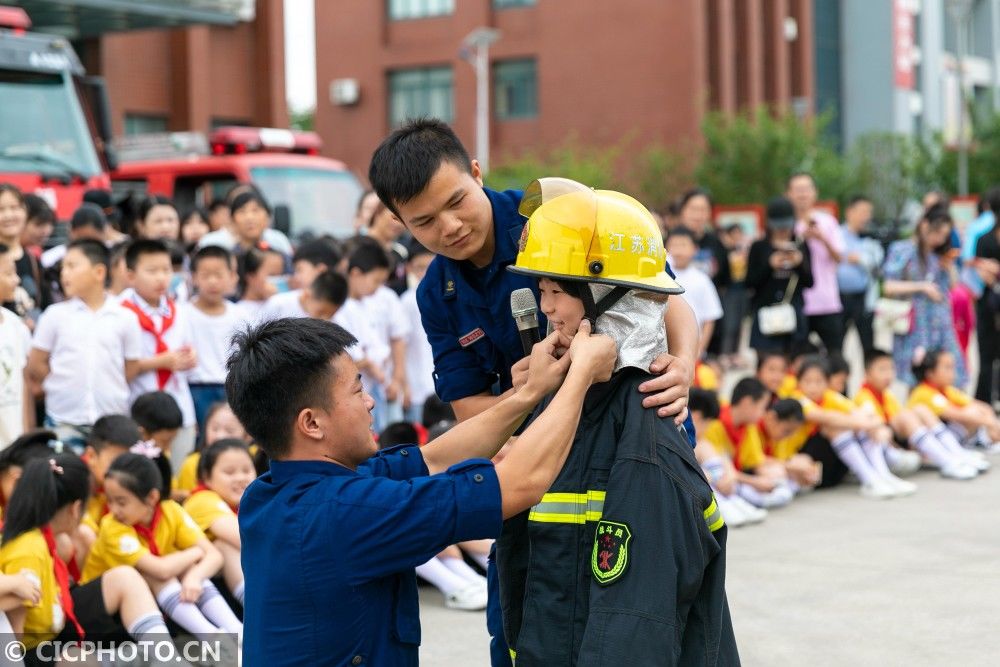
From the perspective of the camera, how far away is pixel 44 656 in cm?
450

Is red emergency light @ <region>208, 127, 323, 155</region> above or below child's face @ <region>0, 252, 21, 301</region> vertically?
above

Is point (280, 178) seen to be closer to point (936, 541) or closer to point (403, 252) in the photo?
point (403, 252)

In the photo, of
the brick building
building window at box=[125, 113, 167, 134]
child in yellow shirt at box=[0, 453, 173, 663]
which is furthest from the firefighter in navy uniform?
the brick building

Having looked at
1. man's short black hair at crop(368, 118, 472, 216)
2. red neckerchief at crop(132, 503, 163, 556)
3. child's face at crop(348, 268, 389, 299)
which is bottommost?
red neckerchief at crop(132, 503, 163, 556)

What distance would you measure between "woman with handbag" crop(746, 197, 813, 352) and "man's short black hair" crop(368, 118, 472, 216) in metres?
6.52

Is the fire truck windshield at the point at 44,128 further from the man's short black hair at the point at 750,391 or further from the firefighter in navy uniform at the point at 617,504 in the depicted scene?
the firefighter in navy uniform at the point at 617,504

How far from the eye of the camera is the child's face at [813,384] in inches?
319

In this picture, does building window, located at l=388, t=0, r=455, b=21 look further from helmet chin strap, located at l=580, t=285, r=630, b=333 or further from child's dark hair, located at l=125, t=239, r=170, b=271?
helmet chin strap, located at l=580, t=285, r=630, b=333

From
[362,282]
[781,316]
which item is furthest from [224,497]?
[781,316]

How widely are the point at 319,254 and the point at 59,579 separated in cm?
348

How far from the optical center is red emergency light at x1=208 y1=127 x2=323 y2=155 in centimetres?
1347

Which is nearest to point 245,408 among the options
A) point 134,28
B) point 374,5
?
point 134,28

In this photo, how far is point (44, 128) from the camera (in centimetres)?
1031

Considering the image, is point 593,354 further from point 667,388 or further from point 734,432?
point 734,432
